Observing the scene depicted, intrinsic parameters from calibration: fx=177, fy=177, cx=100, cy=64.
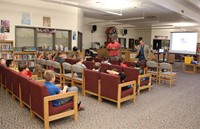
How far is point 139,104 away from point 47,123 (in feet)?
7.36

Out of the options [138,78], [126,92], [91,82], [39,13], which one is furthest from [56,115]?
[39,13]

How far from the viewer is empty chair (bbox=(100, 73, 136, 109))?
3.84 metres

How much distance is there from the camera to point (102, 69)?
5.77m

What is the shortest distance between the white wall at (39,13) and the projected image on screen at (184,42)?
5.98 m

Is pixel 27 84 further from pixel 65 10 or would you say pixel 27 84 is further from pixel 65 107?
pixel 65 10

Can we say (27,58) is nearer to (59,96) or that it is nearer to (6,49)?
(6,49)

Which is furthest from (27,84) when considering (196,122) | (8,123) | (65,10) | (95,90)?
(65,10)

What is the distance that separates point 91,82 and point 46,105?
173 centimetres

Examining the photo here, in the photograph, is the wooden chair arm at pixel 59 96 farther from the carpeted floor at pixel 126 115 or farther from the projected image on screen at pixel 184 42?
the projected image on screen at pixel 184 42

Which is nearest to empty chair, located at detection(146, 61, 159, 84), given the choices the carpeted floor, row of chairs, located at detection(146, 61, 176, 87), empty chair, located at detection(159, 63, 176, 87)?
row of chairs, located at detection(146, 61, 176, 87)

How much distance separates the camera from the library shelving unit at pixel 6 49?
662 centimetres

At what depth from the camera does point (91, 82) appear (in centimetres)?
446

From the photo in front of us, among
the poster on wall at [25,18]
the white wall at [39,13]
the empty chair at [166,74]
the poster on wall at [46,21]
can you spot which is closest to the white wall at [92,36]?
the white wall at [39,13]

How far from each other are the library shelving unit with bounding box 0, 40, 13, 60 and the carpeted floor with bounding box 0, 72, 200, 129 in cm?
223
